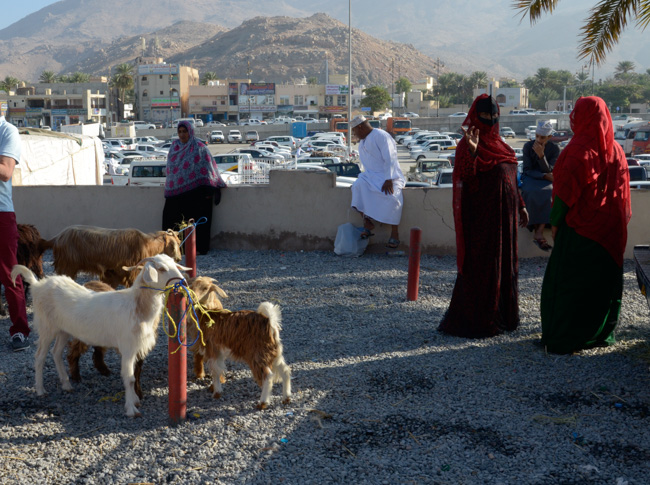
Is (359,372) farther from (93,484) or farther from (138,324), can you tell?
(93,484)

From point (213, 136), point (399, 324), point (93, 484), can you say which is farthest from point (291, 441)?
point (213, 136)

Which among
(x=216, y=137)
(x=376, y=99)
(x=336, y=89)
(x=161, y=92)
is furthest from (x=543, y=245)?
(x=161, y=92)

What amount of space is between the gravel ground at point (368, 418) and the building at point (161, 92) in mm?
95227

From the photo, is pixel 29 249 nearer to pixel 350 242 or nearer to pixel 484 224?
pixel 350 242

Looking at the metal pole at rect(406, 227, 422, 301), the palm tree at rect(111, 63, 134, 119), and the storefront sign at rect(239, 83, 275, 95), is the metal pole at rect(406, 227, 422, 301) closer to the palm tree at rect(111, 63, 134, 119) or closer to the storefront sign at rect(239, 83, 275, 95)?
the storefront sign at rect(239, 83, 275, 95)

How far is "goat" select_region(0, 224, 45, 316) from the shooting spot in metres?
6.91

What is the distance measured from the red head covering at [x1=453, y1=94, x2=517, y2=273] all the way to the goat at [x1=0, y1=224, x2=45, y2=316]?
14.4ft

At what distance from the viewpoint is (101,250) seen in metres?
7.09

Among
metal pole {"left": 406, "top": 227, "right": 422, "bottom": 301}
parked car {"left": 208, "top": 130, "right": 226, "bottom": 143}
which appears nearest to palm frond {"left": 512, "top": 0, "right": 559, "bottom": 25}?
metal pole {"left": 406, "top": 227, "right": 422, "bottom": 301}

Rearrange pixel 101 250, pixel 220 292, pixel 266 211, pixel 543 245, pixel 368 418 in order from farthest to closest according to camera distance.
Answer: pixel 266 211 → pixel 543 245 → pixel 101 250 → pixel 220 292 → pixel 368 418

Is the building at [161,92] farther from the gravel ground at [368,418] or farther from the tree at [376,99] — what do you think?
the gravel ground at [368,418]

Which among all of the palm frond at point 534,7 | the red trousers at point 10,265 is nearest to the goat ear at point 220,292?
the red trousers at point 10,265

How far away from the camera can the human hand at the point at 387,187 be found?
30.5 feet

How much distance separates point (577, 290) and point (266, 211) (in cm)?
555
